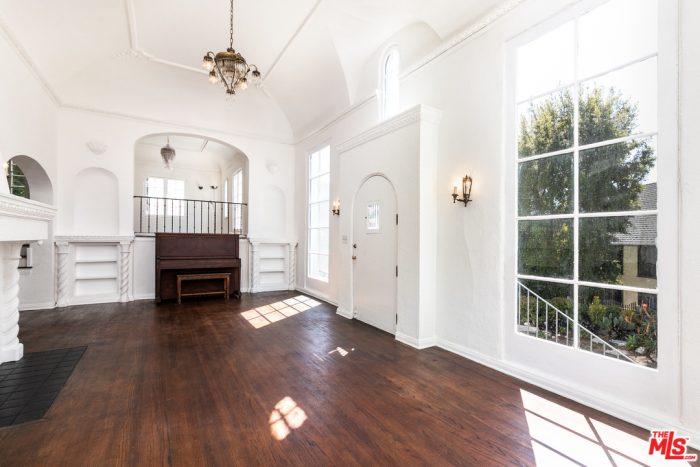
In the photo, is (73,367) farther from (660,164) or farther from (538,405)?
(660,164)

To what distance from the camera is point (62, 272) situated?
20.0 feet

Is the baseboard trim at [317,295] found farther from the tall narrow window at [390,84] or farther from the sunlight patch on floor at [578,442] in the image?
the sunlight patch on floor at [578,442]

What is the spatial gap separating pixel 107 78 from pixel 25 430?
6.45 meters

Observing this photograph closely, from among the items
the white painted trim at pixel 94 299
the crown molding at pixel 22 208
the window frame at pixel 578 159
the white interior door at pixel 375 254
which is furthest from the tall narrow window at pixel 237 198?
the window frame at pixel 578 159

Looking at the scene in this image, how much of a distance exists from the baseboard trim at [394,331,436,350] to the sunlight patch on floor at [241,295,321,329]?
203 centimetres

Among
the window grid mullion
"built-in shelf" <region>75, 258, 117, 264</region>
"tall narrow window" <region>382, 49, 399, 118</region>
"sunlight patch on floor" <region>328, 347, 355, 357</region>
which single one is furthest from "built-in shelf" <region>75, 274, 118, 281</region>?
the window grid mullion

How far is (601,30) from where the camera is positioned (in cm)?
270

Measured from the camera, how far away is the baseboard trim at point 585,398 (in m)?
2.23

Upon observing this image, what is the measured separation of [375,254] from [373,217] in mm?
541

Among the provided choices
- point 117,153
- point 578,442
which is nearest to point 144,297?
point 117,153

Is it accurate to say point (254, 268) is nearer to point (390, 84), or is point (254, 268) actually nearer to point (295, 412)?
point (390, 84)

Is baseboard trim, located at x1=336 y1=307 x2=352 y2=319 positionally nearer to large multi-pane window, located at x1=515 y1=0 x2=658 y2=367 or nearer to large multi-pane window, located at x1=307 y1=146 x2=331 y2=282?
large multi-pane window, located at x1=307 y1=146 x2=331 y2=282

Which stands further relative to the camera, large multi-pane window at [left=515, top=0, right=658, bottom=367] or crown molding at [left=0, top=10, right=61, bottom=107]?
crown molding at [left=0, top=10, right=61, bottom=107]

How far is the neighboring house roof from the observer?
2.40 meters
